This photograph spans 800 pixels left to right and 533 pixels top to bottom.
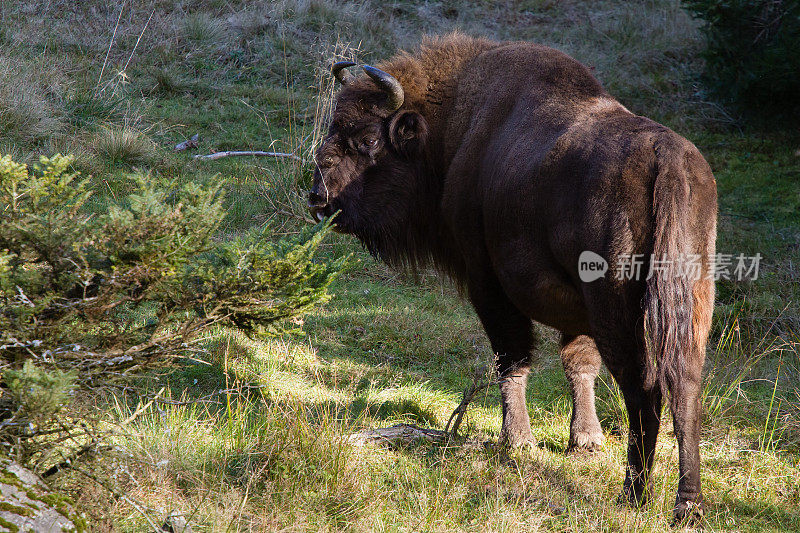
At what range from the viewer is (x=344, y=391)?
5.24 m

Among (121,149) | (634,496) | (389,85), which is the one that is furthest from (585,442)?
(121,149)

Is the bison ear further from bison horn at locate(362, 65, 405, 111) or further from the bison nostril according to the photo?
the bison nostril

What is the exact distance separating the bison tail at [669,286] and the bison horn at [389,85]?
88.0 inches

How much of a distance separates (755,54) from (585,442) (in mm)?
6982

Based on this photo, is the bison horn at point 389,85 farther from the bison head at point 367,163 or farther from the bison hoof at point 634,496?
the bison hoof at point 634,496

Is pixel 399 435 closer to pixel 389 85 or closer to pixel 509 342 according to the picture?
pixel 509 342

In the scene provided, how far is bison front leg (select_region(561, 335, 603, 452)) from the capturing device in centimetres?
470

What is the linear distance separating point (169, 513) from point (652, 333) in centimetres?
236

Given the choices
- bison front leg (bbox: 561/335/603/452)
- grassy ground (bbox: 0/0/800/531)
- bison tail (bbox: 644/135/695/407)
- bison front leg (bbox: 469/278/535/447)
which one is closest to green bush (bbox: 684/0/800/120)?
grassy ground (bbox: 0/0/800/531)

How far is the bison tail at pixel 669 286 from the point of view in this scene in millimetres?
3361

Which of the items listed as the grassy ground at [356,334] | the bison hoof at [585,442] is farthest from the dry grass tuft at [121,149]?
the bison hoof at [585,442]

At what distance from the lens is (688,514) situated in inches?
141

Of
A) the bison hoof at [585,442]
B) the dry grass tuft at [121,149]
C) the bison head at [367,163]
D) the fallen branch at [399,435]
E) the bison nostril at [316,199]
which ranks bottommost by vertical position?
the bison hoof at [585,442]

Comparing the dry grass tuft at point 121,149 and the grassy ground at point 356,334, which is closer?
the grassy ground at point 356,334
